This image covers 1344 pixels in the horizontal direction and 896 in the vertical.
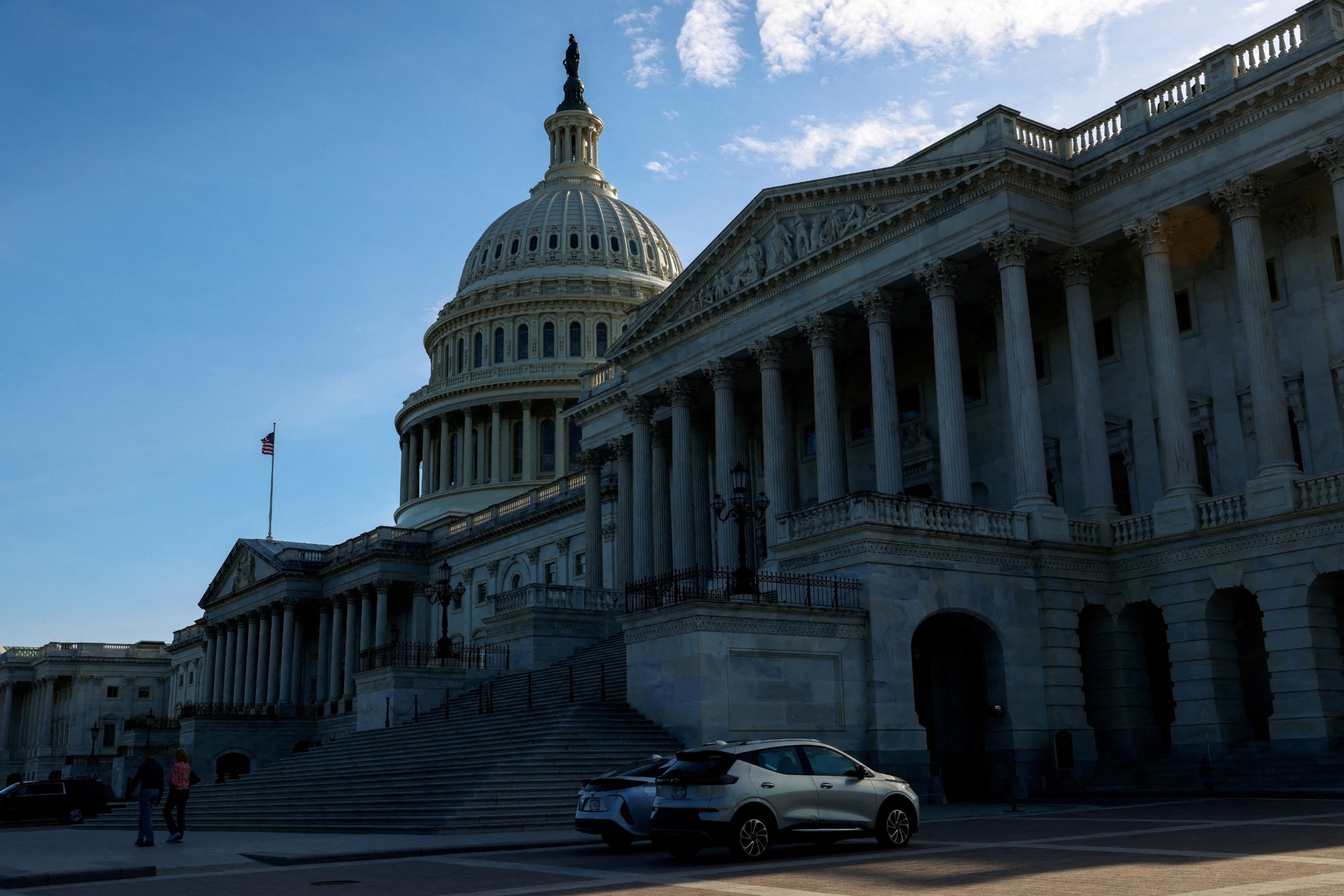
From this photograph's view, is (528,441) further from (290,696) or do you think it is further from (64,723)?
(64,723)

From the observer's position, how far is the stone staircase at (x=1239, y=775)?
30.1m

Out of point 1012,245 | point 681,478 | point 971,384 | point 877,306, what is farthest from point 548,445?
point 1012,245

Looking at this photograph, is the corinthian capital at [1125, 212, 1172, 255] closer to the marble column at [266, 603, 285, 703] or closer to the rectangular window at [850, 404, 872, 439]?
the rectangular window at [850, 404, 872, 439]

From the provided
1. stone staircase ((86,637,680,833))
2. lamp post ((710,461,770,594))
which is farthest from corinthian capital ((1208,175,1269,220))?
stone staircase ((86,637,680,833))

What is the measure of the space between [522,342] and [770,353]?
236 ft

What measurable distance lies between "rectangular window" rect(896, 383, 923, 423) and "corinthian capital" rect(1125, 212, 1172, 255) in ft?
39.3

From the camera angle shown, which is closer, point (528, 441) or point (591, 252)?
point (528, 441)

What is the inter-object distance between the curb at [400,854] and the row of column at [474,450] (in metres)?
85.8

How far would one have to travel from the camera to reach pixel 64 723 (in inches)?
5295

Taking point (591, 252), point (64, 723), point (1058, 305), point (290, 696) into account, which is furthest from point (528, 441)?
point (1058, 305)

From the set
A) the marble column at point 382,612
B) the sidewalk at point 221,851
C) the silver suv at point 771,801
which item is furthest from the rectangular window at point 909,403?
the marble column at point 382,612

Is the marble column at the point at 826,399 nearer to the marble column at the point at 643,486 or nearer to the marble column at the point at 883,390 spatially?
the marble column at the point at 883,390

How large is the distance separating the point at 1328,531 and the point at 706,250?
24840 mm

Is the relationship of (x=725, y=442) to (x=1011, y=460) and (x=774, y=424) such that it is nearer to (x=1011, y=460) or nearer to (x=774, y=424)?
(x=774, y=424)
